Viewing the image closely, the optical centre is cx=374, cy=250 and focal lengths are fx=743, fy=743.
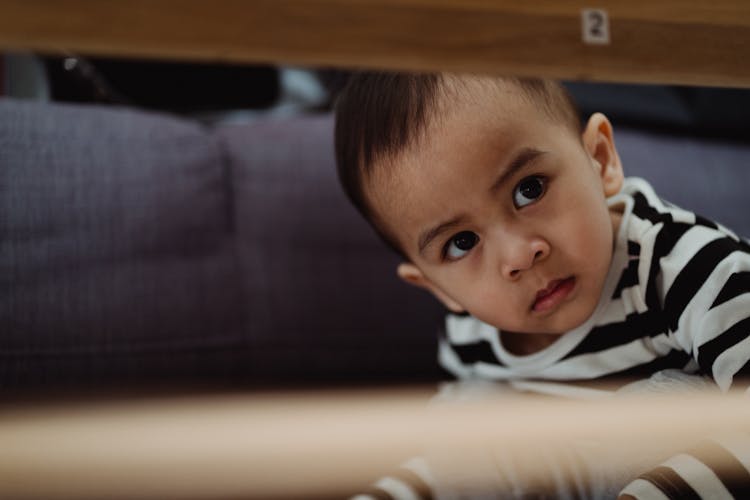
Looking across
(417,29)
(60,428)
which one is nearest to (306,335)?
(60,428)

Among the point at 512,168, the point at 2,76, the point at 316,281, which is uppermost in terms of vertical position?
the point at 2,76

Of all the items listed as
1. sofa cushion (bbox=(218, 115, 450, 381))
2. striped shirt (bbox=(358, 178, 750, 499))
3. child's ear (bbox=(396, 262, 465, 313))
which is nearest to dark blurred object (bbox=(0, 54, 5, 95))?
sofa cushion (bbox=(218, 115, 450, 381))

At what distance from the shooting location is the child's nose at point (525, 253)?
535 mm

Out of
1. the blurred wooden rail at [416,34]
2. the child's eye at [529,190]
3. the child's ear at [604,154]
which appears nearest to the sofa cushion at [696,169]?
the child's ear at [604,154]

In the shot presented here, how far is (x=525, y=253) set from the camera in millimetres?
535

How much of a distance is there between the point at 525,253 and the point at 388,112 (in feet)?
0.49

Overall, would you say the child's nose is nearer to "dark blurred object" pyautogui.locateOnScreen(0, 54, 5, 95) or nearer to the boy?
the boy

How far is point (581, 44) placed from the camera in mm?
342

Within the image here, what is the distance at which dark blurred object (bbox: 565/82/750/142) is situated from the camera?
0.88 meters

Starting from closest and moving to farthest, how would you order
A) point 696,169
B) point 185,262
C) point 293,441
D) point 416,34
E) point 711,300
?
point 416,34 → point 711,300 → point 293,441 → point 185,262 → point 696,169

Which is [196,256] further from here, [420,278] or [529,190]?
[529,190]

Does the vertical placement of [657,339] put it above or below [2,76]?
below

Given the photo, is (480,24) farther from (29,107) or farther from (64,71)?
(64,71)

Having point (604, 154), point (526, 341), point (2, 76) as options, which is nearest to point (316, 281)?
point (526, 341)
